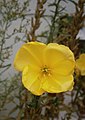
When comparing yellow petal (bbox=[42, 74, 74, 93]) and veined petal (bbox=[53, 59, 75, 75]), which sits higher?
veined petal (bbox=[53, 59, 75, 75])

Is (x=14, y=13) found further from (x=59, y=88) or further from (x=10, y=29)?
(x=59, y=88)

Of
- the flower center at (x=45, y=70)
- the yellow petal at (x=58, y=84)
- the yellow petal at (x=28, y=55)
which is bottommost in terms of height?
the yellow petal at (x=58, y=84)

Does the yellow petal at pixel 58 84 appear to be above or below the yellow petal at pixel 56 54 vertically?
below

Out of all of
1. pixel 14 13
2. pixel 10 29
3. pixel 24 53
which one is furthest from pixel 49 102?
pixel 10 29
